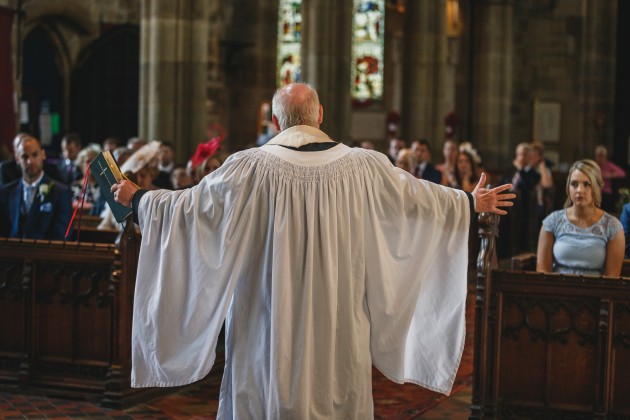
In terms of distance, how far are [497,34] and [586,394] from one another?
17.8 meters

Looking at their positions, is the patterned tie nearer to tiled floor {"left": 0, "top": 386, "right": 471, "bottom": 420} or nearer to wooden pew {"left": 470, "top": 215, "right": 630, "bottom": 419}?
tiled floor {"left": 0, "top": 386, "right": 471, "bottom": 420}

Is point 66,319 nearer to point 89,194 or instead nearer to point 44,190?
point 44,190

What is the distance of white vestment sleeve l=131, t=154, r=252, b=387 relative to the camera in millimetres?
4992

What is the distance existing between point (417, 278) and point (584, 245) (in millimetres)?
2057

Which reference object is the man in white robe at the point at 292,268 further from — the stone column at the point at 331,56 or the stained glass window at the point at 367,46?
the stained glass window at the point at 367,46

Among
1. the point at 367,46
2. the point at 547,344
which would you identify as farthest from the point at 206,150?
the point at 367,46

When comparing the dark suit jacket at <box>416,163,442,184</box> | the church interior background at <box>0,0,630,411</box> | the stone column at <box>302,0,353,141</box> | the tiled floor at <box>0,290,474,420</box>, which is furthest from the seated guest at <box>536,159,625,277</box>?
the stone column at <box>302,0,353,141</box>

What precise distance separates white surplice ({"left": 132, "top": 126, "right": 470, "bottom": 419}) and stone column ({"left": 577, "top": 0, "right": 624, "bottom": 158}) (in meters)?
19.3

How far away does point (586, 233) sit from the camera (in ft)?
22.6

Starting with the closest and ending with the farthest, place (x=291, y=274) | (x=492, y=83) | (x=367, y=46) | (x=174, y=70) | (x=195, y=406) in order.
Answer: (x=291, y=274) → (x=195, y=406) → (x=174, y=70) → (x=492, y=83) → (x=367, y=46)

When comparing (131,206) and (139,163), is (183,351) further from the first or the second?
(139,163)

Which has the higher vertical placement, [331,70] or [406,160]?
[331,70]

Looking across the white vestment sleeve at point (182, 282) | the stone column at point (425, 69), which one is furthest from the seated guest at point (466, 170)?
the white vestment sleeve at point (182, 282)

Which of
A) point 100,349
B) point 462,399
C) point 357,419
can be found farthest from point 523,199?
point 357,419
